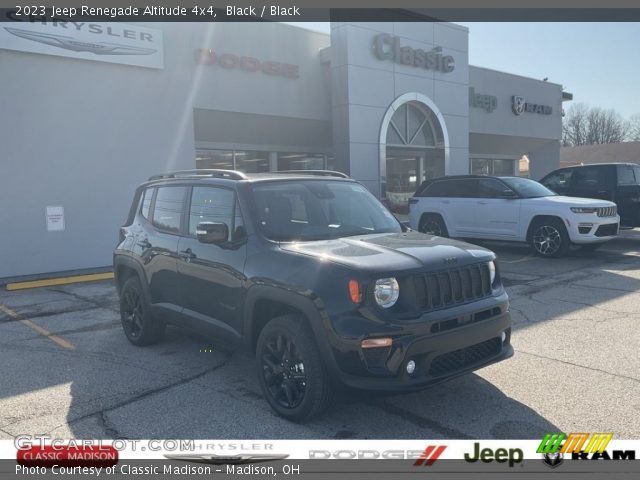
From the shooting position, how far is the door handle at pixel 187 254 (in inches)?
204

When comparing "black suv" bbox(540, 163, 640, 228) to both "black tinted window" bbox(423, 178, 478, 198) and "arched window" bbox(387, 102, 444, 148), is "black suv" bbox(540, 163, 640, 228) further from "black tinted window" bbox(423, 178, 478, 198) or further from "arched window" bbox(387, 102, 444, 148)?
"arched window" bbox(387, 102, 444, 148)

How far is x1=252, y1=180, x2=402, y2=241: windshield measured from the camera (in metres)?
4.68

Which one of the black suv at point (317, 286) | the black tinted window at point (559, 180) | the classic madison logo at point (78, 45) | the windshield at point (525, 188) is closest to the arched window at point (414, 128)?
the black tinted window at point (559, 180)

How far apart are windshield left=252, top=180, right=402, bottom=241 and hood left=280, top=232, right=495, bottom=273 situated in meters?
0.18

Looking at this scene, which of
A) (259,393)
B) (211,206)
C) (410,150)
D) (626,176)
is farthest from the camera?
(410,150)

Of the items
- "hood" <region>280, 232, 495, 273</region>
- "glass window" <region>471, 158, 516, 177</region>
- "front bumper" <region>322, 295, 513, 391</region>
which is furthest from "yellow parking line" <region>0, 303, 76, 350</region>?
"glass window" <region>471, 158, 516, 177</region>

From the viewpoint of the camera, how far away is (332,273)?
3.87m

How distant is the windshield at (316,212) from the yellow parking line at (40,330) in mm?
3141

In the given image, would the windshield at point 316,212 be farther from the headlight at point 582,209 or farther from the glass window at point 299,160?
the glass window at point 299,160

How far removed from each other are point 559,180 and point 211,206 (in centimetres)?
1225

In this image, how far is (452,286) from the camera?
413 cm

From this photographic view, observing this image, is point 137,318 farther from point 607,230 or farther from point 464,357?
point 607,230

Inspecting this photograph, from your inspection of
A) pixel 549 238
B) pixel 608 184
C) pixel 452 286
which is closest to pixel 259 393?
pixel 452 286

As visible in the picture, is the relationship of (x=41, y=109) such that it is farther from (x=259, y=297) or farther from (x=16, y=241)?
(x=259, y=297)
